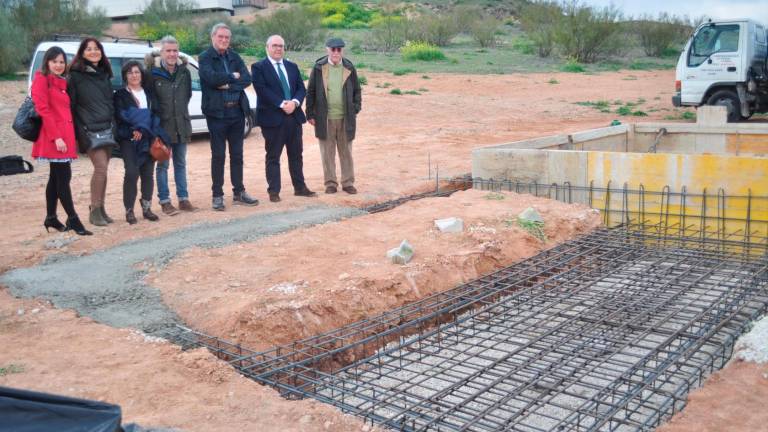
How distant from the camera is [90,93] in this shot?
6227 mm

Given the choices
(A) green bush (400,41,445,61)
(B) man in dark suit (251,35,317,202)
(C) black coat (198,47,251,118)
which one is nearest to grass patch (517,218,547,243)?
(B) man in dark suit (251,35,317,202)

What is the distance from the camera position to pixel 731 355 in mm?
4148

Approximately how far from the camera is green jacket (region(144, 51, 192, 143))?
6.72 m

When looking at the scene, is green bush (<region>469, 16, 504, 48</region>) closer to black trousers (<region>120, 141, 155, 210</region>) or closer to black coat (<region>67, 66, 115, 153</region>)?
black trousers (<region>120, 141, 155, 210</region>)

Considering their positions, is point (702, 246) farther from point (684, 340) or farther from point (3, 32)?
point (3, 32)

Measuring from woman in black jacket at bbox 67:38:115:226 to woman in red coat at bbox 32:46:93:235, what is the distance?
13cm

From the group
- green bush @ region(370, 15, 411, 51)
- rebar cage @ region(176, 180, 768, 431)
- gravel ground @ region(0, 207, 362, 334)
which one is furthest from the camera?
green bush @ region(370, 15, 411, 51)

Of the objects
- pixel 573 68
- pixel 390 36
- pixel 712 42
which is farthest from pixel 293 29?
pixel 712 42

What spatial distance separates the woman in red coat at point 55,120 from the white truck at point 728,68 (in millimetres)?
11051

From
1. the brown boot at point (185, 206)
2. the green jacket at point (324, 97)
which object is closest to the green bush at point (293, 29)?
the green jacket at point (324, 97)

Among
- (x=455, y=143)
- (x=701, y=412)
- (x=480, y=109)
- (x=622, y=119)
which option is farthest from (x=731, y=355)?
(x=480, y=109)

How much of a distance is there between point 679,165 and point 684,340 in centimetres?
265

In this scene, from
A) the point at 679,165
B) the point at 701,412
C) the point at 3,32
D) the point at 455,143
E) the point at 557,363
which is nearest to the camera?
the point at 701,412

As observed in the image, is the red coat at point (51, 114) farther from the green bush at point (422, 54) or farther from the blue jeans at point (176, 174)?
the green bush at point (422, 54)
